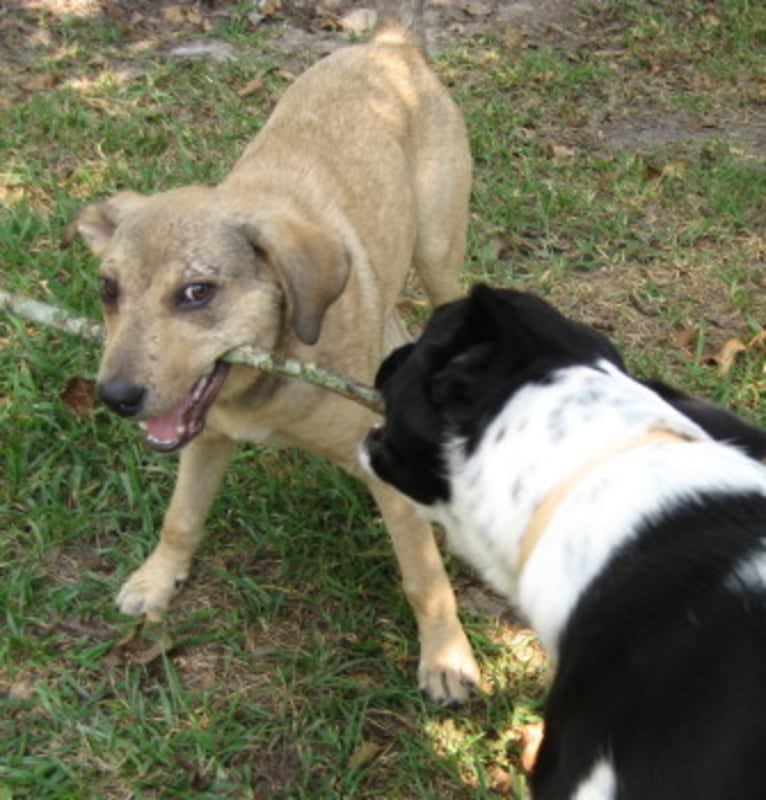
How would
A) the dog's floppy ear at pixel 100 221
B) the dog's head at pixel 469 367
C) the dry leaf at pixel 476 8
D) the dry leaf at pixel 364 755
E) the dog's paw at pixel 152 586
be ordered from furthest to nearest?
the dry leaf at pixel 476 8, the dog's paw at pixel 152 586, the dog's floppy ear at pixel 100 221, the dry leaf at pixel 364 755, the dog's head at pixel 469 367

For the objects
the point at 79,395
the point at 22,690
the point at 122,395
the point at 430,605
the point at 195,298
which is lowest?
the point at 22,690

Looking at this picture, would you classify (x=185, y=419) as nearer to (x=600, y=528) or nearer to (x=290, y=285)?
(x=290, y=285)

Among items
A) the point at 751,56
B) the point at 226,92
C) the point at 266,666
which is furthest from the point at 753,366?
the point at 751,56

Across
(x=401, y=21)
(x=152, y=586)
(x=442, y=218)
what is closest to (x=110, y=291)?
(x=152, y=586)

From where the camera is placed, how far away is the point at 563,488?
2182mm

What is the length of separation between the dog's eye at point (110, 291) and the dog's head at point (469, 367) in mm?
1071

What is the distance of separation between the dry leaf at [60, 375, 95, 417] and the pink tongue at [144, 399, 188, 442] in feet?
4.48

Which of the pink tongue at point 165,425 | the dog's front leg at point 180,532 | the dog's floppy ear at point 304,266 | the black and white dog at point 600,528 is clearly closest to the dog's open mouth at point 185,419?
the pink tongue at point 165,425

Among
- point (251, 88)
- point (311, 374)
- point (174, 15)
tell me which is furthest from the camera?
point (174, 15)

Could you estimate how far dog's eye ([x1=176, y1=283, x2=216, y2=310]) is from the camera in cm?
307

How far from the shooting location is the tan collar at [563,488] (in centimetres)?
217

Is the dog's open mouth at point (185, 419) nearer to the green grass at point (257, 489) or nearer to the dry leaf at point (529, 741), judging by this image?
the green grass at point (257, 489)

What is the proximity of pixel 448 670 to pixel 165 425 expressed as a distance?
4.18ft

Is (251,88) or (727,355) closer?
(727,355)
